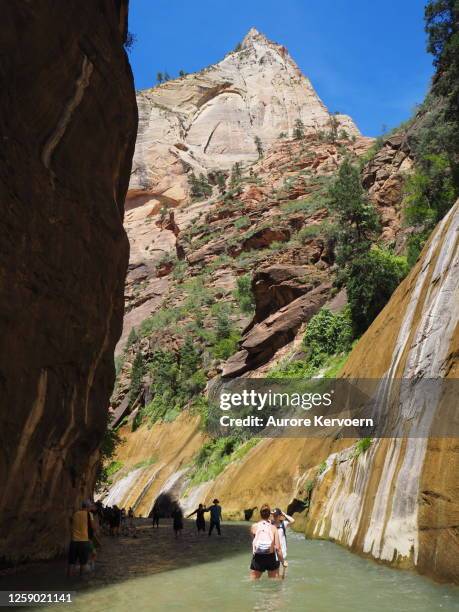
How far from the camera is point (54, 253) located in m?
12.1

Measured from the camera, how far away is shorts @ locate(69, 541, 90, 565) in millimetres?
10688

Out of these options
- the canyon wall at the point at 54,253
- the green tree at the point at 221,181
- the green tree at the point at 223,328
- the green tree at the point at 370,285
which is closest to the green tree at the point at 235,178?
the green tree at the point at 221,181

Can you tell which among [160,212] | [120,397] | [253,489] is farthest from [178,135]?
[253,489]

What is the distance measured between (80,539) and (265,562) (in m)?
3.61

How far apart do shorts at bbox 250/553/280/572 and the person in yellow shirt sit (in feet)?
10.8

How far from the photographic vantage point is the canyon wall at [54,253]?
1091cm

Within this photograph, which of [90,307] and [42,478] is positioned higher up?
[90,307]

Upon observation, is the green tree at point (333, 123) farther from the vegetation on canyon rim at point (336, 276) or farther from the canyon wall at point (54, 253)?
the canyon wall at point (54, 253)

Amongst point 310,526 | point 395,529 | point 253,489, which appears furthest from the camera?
point 253,489

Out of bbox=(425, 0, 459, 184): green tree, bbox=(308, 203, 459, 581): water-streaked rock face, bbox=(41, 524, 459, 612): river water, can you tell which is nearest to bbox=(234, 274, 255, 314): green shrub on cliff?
bbox=(425, 0, 459, 184): green tree

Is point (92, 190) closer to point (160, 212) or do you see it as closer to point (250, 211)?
point (250, 211)

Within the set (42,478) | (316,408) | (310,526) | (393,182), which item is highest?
(393,182)

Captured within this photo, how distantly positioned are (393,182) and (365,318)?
953 inches

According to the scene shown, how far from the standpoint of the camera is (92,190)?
14.1 meters
